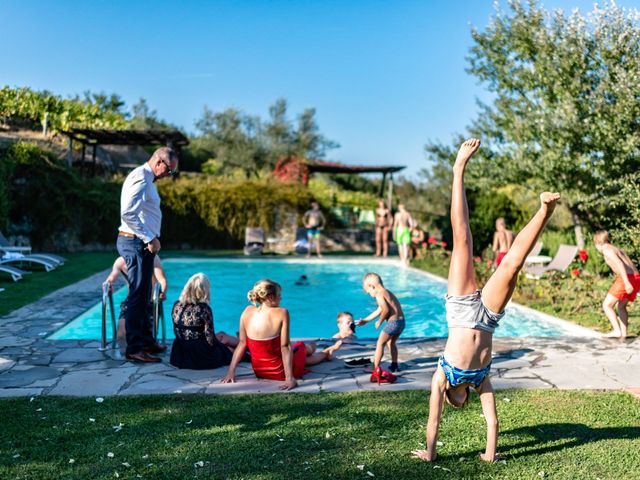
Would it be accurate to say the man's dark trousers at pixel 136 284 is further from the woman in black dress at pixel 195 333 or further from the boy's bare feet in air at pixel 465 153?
the boy's bare feet in air at pixel 465 153

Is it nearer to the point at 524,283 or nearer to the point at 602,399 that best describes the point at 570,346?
the point at 602,399

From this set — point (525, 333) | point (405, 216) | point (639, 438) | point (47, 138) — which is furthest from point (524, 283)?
point (47, 138)

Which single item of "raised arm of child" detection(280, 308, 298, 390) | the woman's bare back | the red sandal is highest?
the woman's bare back

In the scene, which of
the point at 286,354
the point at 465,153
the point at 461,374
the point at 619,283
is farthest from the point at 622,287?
the point at 465,153

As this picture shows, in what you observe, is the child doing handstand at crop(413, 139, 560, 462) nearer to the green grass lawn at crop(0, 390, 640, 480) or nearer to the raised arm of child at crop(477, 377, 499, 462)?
the raised arm of child at crop(477, 377, 499, 462)

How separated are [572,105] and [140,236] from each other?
444 inches

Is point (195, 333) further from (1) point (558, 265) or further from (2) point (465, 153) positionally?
(1) point (558, 265)

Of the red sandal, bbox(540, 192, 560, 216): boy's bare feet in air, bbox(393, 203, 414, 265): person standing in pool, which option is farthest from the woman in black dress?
bbox(393, 203, 414, 265): person standing in pool

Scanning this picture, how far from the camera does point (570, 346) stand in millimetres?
6430

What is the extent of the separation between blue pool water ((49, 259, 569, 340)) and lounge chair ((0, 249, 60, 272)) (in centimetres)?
265

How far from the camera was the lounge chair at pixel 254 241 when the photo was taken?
64.9 feet

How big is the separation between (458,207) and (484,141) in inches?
562

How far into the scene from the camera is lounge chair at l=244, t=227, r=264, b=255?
64.9ft

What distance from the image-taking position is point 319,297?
12.9 metres
